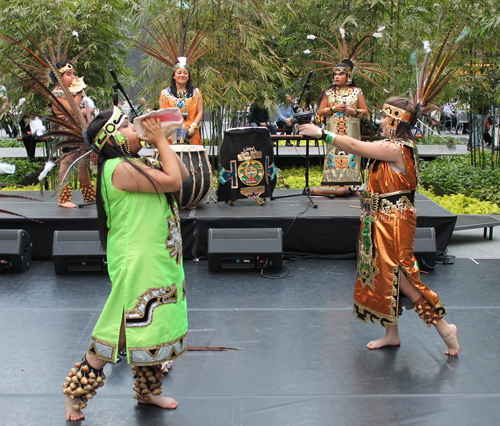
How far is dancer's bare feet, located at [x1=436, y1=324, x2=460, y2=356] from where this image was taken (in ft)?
10.6

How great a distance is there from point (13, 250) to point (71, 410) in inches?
101

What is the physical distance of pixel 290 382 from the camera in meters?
2.99

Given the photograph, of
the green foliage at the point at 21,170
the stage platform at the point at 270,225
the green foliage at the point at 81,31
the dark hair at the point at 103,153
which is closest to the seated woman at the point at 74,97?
the stage platform at the point at 270,225

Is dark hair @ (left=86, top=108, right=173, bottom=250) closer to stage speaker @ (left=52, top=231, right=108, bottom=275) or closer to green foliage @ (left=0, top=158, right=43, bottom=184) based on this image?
stage speaker @ (left=52, top=231, right=108, bottom=275)

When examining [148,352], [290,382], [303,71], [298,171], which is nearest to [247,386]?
[290,382]

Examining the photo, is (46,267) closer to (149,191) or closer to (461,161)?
(149,191)

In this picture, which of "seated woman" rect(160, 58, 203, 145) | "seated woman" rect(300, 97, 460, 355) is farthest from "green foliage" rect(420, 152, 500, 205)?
"seated woman" rect(300, 97, 460, 355)

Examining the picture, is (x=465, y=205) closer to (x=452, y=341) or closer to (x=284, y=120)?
(x=452, y=341)

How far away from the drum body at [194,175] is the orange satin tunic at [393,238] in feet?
8.23

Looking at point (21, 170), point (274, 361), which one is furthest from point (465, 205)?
point (21, 170)

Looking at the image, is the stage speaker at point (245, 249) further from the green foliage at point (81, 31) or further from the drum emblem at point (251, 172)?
the green foliage at point (81, 31)

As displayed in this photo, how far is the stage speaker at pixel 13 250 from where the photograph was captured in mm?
4770

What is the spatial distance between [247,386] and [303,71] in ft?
23.2

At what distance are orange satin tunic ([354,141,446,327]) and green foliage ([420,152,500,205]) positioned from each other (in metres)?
4.92
